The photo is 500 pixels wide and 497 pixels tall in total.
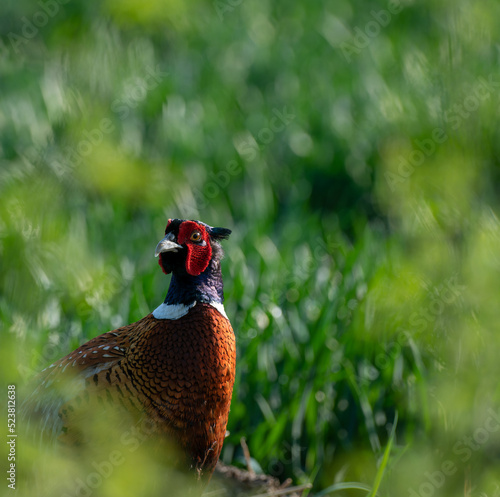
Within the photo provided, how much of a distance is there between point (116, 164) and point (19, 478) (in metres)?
2.43

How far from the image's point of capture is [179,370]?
1615 millimetres

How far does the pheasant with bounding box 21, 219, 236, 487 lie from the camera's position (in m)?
1.60

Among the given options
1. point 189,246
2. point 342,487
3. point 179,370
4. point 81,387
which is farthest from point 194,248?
point 342,487

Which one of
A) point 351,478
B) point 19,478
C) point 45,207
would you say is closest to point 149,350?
point 19,478

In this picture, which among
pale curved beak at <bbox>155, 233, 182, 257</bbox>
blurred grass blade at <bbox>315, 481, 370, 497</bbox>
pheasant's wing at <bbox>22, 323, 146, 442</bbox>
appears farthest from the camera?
blurred grass blade at <bbox>315, 481, 370, 497</bbox>

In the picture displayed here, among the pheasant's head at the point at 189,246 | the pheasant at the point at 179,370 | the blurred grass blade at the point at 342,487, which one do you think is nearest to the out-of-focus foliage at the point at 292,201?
the blurred grass blade at the point at 342,487

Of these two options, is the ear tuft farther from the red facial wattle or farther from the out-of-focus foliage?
the out-of-focus foliage

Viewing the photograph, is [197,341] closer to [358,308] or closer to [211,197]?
[358,308]

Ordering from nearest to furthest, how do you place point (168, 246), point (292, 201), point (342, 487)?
point (168, 246), point (342, 487), point (292, 201)

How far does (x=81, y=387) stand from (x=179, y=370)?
0.23m

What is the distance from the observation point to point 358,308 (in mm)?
2717

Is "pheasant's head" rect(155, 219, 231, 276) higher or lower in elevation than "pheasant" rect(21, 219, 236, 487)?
higher

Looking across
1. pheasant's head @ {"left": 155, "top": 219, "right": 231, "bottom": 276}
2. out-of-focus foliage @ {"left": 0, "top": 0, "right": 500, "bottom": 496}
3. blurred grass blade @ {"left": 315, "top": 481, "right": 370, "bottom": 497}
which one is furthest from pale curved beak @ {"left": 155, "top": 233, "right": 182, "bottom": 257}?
blurred grass blade @ {"left": 315, "top": 481, "right": 370, "bottom": 497}

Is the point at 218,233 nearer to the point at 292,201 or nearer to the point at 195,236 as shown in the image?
the point at 195,236
